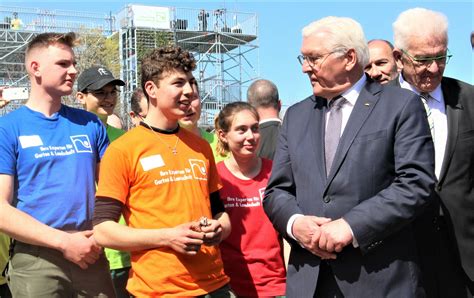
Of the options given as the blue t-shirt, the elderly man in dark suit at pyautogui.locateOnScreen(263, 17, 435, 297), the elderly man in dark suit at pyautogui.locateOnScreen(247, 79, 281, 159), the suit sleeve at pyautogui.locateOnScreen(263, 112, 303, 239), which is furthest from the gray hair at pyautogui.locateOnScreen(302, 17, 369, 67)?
the elderly man in dark suit at pyautogui.locateOnScreen(247, 79, 281, 159)

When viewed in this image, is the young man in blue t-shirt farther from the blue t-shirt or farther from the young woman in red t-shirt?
the young woman in red t-shirt

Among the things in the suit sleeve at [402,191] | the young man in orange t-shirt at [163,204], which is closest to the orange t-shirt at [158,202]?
the young man in orange t-shirt at [163,204]

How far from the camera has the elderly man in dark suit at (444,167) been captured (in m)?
3.20

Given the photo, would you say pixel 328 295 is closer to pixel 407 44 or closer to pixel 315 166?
pixel 315 166

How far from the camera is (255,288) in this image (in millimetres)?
3852

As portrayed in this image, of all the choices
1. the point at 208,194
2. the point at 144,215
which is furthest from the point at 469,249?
the point at 144,215

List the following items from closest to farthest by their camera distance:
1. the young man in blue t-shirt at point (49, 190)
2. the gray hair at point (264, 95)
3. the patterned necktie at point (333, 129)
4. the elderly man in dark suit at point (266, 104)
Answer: the patterned necktie at point (333, 129) < the young man in blue t-shirt at point (49, 190) < the elderly man in dark suit at point (266, 104) < the gray hair at point (264, 95)

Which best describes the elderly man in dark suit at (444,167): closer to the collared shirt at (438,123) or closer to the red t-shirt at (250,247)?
the collared shirt at (438,123)

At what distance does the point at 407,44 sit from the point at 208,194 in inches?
53.1

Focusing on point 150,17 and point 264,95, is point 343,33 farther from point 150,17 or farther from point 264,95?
point 150,17

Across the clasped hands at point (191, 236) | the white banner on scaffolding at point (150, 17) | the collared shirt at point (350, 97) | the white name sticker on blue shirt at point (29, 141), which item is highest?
the white banner on scaffolding at point (150, 17)

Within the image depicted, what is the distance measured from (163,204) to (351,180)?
3.37ft

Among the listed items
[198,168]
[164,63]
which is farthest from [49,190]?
[164,63]

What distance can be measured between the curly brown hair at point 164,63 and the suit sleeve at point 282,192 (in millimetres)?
710
